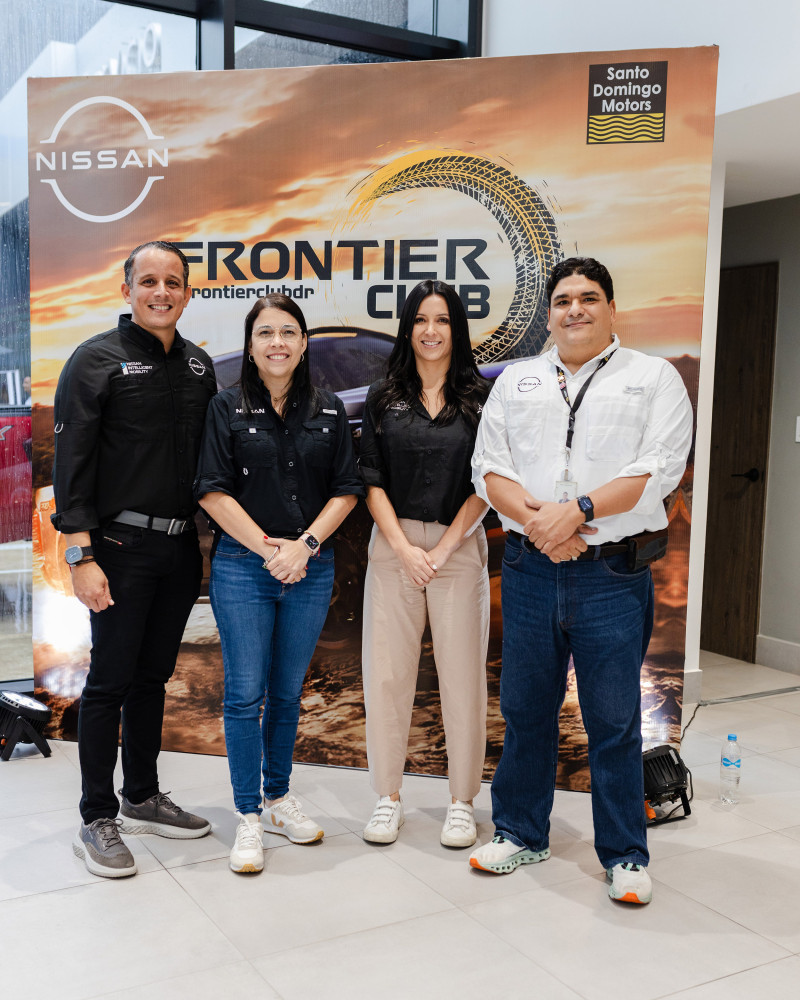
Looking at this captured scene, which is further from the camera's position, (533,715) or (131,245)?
(131,245)

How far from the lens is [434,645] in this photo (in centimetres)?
288

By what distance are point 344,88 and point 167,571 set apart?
5.87ft

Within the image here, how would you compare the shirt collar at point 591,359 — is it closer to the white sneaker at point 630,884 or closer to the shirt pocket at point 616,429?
the shirt pocket at point 616,429

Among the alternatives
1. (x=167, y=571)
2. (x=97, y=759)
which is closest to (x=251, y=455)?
(x=167, y=571)

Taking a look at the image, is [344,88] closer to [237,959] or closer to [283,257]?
[283,257]

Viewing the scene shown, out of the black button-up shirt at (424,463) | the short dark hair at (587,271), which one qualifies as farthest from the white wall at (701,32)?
the black button-up shirt at (424,463)

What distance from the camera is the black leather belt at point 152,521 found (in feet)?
8.56

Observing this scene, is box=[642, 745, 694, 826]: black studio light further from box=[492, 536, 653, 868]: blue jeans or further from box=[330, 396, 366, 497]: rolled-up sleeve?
box=[330, 396, 366, 497]: rolled-up sleeve

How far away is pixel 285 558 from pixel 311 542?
0.09 m

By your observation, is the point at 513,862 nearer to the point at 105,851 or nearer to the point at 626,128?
the point at 105,851

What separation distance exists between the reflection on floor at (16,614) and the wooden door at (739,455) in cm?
367

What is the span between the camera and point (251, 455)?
104 inches

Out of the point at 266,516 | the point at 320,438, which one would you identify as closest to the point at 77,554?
the point at 266,516

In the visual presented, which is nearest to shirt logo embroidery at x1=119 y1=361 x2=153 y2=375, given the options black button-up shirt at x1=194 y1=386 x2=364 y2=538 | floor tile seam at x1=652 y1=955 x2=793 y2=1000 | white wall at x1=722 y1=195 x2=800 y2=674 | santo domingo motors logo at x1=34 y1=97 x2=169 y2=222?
black button-up shirt at x1=194 y1=386 x2=364 y2=538
